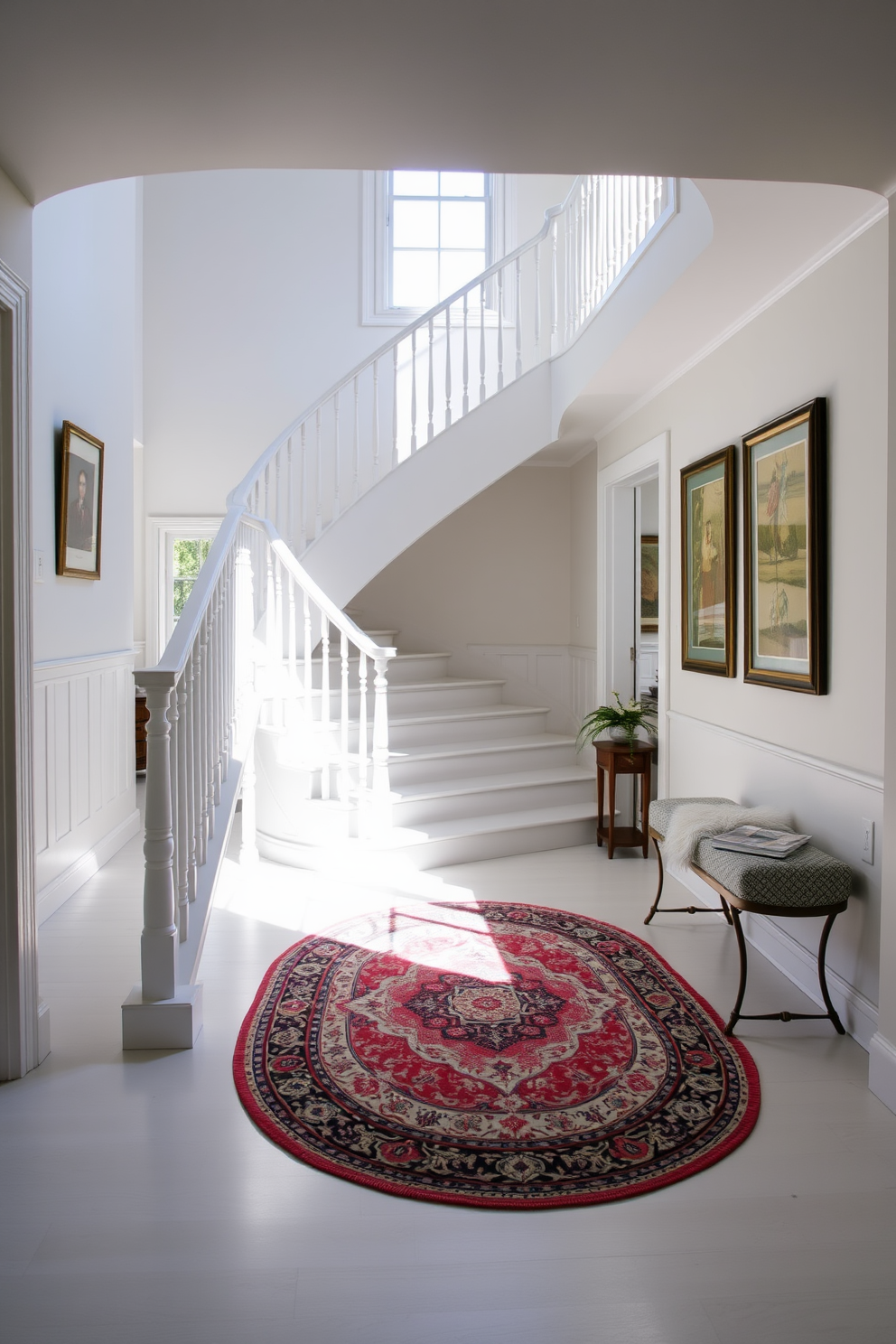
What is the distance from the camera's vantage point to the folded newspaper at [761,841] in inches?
112

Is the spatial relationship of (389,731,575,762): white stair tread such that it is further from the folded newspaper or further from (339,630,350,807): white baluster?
the folded newspaper

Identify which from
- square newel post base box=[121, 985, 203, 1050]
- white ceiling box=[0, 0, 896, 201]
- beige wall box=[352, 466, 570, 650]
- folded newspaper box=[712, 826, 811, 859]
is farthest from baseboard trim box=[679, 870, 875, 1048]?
→ beige wall box=[352, 466, 570, 650]

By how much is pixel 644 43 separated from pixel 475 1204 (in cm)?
252

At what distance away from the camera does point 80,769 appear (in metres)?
4.49

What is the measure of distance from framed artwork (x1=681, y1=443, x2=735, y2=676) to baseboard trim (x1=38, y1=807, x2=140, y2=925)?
315cm

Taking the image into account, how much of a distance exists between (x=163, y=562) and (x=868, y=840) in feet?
18.9

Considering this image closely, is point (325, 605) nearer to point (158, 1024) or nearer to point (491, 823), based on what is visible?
point (491, 823)

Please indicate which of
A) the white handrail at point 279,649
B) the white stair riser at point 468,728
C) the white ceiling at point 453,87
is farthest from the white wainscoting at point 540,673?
the white ceiling at point 453,87

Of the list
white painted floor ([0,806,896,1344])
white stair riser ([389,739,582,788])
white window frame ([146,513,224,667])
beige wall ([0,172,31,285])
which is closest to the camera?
white painted floor ([0,806,896,1344])

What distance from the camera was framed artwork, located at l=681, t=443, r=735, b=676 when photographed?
148 inches

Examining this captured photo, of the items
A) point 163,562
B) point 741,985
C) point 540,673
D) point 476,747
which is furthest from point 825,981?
point 163,562

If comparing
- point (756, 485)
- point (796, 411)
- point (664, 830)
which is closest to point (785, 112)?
point (796, 411)

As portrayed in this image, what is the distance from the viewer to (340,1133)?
2.24m

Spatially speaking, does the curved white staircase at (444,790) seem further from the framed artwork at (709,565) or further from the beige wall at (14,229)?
the beige wall at (14,229)
